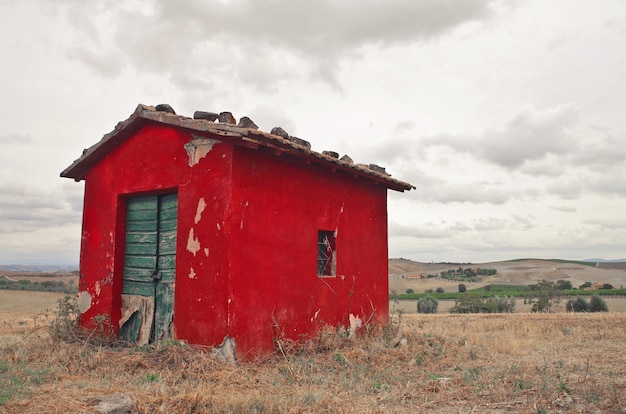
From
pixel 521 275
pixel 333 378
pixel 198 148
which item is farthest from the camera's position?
pixel 521 275

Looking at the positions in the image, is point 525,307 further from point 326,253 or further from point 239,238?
point 239,238

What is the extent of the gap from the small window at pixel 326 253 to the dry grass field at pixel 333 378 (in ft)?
4.20

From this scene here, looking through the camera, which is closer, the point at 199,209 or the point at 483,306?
the point at 199,209

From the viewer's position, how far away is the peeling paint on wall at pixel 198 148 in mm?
7701

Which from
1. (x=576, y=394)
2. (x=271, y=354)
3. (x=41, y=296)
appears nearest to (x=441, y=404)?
(x=576, y=394)

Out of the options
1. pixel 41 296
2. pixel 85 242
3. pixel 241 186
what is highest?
pixel 241 186

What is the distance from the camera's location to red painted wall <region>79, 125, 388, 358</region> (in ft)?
24.0

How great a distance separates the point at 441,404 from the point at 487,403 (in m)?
0.52

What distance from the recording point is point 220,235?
7.34 metres

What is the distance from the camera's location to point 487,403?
5.57 meters

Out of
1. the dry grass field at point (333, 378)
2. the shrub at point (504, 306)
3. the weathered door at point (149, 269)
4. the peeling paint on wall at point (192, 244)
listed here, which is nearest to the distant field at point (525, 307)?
the shrub at point (504, 306)

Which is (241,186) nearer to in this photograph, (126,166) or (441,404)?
(126,166)

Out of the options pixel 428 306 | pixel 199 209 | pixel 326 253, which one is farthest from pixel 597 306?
pixel 199 209

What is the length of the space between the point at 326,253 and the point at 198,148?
3.23 m
